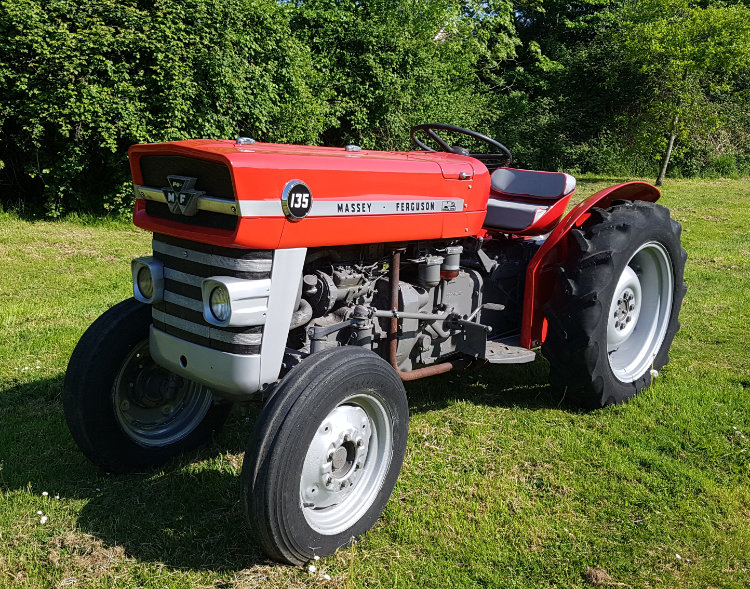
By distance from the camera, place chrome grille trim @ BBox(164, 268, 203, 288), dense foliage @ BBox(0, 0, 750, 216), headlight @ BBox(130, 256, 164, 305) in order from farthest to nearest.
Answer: dense foliage @ BBox(0, 0, 750, 216)
headlight @ BBox(130, 256, 164, 305)
chrome grille trim @ BBox(164, 268, 203, 288)

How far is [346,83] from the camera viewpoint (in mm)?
11906

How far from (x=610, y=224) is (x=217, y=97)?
6.71 meters

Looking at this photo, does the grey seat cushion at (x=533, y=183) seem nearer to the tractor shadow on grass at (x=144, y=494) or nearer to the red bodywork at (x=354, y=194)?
the red bodywork at (x=354, y=194)

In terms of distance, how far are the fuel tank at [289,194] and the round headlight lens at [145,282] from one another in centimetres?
19

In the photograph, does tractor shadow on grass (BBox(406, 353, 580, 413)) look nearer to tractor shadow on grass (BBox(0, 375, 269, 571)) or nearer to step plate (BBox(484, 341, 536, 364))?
step plate (BBox(484, 341, 536, 364))

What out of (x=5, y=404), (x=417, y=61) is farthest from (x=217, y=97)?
(x=5, y=404)

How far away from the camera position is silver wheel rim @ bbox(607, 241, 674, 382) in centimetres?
419

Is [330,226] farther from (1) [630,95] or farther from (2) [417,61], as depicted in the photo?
(1) [630,95]

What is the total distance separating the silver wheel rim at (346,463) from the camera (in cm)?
268

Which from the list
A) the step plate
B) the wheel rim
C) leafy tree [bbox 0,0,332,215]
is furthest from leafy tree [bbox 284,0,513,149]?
the wheel rim

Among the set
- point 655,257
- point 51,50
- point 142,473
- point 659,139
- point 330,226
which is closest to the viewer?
point 330,226

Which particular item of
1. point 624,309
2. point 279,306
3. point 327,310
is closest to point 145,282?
point 279,306

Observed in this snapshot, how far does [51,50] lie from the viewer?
797 centimetres

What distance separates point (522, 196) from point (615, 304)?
919 millimetres
